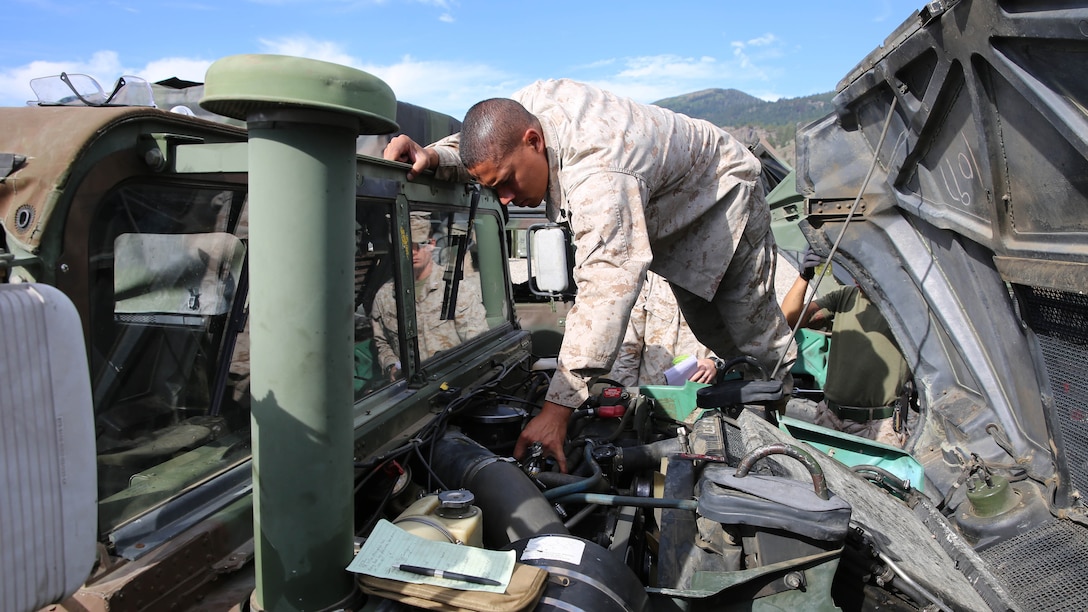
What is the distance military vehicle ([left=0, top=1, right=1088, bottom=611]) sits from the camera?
113 centimetres

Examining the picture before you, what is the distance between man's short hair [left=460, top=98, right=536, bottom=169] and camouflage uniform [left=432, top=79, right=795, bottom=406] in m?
0.18

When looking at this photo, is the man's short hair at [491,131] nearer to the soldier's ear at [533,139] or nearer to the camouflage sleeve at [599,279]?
the soldier's ear at [533,139]

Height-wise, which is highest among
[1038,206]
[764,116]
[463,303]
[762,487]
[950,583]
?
[764,116]

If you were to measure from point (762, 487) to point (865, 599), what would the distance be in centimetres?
38

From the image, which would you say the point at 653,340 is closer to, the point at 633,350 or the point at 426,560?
the point at 633,350

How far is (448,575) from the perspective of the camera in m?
1.26

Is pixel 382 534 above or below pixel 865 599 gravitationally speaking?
above

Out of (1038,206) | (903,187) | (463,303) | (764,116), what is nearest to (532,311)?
(463,303)

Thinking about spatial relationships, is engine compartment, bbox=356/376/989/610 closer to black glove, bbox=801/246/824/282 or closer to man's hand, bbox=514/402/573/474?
man's hand, bbox=514/402/573/474

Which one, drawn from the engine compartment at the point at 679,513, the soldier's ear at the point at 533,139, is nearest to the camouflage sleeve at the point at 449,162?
the soldier's ear at the point at 533,139

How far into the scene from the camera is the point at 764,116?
61.1 meters

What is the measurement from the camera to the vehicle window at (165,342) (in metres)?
1.43

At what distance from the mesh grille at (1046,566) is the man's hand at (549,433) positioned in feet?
4.52

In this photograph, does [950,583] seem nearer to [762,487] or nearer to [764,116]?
[762,487]
